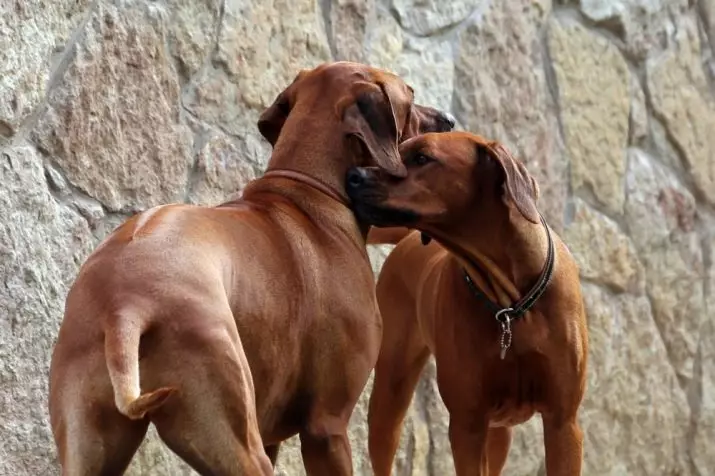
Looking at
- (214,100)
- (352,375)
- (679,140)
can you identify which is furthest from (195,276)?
(679,140)

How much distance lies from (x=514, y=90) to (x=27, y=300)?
7.71 ft

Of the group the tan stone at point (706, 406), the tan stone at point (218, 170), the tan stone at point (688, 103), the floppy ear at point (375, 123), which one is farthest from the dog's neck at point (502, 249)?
the tan stone at point (706, 406)

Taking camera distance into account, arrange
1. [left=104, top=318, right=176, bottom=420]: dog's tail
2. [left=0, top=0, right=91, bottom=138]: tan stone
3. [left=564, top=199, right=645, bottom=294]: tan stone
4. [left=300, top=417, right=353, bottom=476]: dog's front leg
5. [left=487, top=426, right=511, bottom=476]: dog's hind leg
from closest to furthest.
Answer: [left=104, top=318, right=176, bottom=420]: dog's tail
[left=300, top=417, right=353, bottom=476]: dog's front leg
[left=0, top=0, right=91, bottom=138]: tan stone
[left=487, top=426, right=511, bottom=476]: dog's hind leg
[left=564, top=199, right=645, bottom=294]: tan stone

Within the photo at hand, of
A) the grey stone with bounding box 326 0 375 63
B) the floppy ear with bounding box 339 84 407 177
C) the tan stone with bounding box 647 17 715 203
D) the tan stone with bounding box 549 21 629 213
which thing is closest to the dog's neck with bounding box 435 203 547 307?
the floppy ear with bounding box 339 84 407 177

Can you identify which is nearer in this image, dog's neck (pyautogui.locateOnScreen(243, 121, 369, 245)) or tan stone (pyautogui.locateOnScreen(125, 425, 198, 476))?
dog's neck (pyautogui.locateOnScreen(243, 121, 369, 245))

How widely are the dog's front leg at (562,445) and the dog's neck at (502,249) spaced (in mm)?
343

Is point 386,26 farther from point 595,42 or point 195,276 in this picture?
point 195,276

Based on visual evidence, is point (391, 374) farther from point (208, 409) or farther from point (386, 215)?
point (208, 409)

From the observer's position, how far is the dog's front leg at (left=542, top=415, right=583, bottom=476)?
11.0ft

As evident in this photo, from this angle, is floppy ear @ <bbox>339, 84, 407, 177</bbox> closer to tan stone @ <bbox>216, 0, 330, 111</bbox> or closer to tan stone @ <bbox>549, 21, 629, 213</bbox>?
tan stone @ <bbox>216, 0, 330, 111</bbox>

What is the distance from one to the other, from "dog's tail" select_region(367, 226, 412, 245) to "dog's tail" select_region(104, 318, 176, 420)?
63.5 inches

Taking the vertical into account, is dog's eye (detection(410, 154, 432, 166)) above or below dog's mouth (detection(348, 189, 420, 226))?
above

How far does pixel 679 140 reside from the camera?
575 cm

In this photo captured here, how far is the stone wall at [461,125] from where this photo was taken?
357 centimetres
